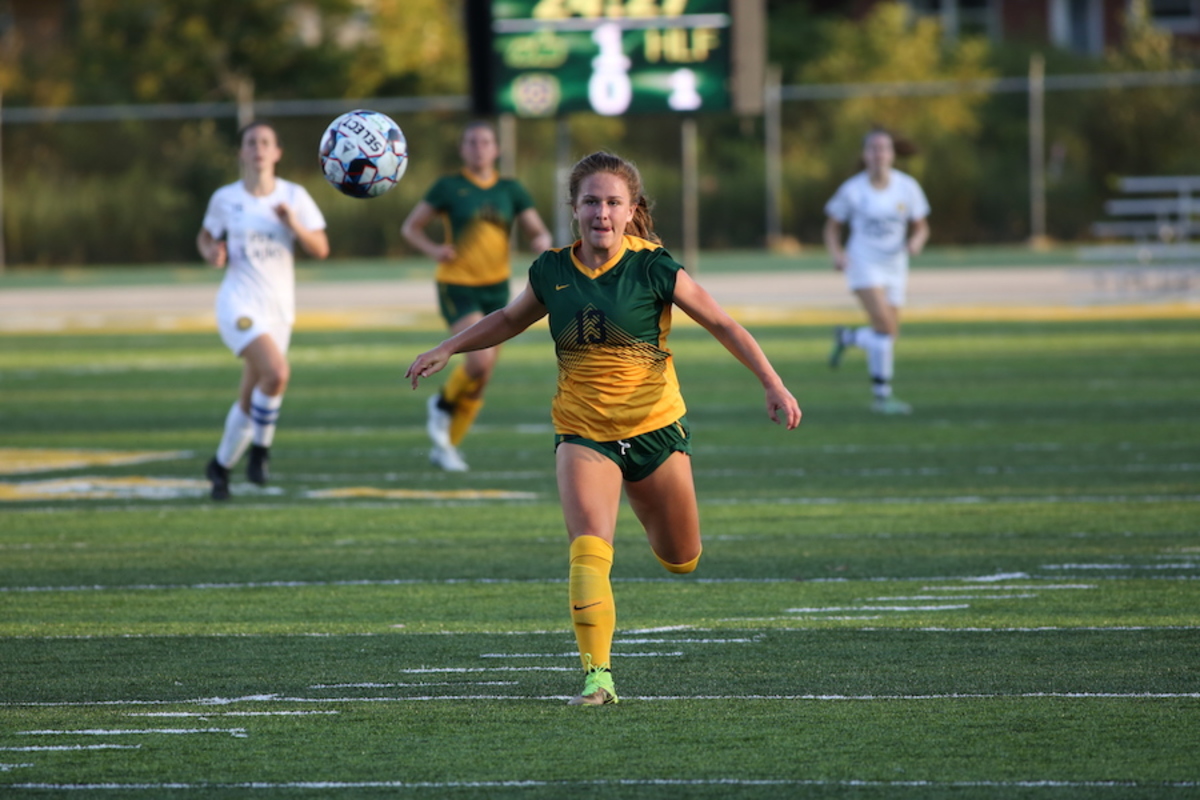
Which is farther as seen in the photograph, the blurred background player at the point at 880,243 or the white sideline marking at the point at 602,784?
the blurred background player at the point at 880,243

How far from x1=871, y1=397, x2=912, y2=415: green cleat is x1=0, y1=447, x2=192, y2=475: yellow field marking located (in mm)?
5661

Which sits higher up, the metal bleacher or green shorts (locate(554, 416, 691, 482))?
green shorts (locate(554, 416, 691, 482))

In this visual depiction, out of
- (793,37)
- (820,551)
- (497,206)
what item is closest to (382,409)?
(497,206)

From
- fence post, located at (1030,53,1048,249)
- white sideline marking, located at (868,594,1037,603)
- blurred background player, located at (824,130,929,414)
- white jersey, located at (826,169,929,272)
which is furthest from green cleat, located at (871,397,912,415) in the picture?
fence post, located at (1030,53,1048,249)

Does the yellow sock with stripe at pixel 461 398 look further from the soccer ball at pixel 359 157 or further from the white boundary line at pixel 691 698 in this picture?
the white boundary line at pixel 691 698

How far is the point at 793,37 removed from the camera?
153ft

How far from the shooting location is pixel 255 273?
10984 mm

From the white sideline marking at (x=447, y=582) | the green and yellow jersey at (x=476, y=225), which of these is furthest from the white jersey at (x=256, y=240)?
the white sideline marking at (x=447, y=582)

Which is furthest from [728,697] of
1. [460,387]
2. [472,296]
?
[472,296]

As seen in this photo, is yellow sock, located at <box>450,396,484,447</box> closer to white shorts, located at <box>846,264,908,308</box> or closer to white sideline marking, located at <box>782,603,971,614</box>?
white shorts, located at <box>846,264,908,308</box>

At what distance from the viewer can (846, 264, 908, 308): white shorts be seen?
1523 centimetres

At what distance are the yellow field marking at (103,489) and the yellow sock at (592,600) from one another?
5.86 metres

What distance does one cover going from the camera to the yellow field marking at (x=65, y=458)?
1250cm

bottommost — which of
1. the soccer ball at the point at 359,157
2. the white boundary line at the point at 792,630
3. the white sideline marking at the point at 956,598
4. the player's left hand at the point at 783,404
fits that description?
the white sideline marking at the point at 956,598
